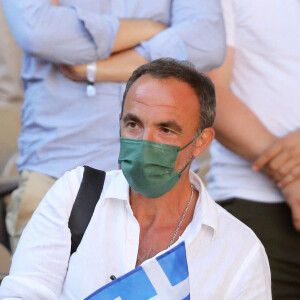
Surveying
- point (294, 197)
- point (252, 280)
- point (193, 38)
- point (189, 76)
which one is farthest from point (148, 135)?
point (294, 197)

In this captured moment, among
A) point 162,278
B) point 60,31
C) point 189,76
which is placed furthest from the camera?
point 60,31

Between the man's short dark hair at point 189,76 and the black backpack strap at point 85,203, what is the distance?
289 mm

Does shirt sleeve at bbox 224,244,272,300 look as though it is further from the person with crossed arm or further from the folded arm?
the folded arm

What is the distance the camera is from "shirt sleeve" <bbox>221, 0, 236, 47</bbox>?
9.96 feet

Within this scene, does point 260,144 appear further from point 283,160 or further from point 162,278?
point 162,278

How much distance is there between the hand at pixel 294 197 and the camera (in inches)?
115

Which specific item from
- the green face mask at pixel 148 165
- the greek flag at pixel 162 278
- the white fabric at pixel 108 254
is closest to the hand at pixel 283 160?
the white fabric at pixel 108 254

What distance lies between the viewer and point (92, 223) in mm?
2229

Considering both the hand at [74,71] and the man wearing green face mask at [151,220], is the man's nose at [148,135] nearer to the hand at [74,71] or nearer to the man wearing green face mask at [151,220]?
the man wearing green face mask at [151,220]

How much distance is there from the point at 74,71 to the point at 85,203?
78cm

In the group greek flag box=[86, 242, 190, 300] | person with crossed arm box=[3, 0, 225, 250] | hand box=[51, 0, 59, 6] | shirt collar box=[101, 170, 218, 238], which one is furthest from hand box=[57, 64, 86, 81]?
greek flag box=[86, 242, 190, 300]

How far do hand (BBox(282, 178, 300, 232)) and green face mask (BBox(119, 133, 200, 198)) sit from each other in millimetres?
847

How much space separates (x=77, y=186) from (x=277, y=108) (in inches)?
43.3

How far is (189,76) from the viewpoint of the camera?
233 centimetres
